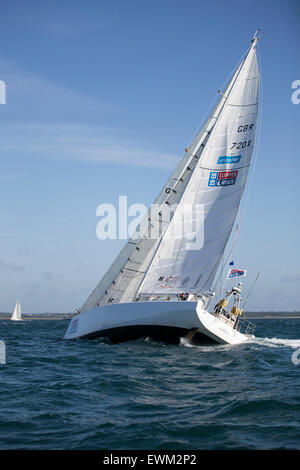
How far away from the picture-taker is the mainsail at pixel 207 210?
752 inches

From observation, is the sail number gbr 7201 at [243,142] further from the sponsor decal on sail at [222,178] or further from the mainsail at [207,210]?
the sponsor decal on sail at [222,178]

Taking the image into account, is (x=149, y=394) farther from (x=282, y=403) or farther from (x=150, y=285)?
(x=150, y=285)

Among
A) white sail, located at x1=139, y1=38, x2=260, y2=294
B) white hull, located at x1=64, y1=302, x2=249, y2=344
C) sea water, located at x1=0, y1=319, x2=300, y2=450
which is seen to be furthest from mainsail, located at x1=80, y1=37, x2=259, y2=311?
sea water, located at x1=0, y1=319, x2=300, y2=450

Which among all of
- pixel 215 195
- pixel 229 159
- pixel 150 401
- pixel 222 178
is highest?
pixel 229 159

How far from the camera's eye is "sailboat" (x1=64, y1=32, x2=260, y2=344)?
1798 centimetres

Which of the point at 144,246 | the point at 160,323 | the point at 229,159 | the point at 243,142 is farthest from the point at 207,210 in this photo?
the point at 160,323

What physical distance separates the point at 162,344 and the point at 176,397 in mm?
8813

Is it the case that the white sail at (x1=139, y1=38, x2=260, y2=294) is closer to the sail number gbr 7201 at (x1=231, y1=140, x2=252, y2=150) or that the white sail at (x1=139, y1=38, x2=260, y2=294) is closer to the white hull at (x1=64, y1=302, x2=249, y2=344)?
the sail number gbr 7201 at (x1=231, y1=140, x2=252, y2=150)

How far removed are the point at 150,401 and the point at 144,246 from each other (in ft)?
44.8

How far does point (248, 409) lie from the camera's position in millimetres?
9023

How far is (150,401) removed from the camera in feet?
32.0

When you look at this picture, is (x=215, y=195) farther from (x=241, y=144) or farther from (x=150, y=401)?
→ (x=150, y=401)

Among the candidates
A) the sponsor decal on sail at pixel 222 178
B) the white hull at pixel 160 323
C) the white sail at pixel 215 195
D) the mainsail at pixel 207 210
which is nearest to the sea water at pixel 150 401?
the white hull at pixel 160 323

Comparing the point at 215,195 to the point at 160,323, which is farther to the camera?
the point at 215,195
